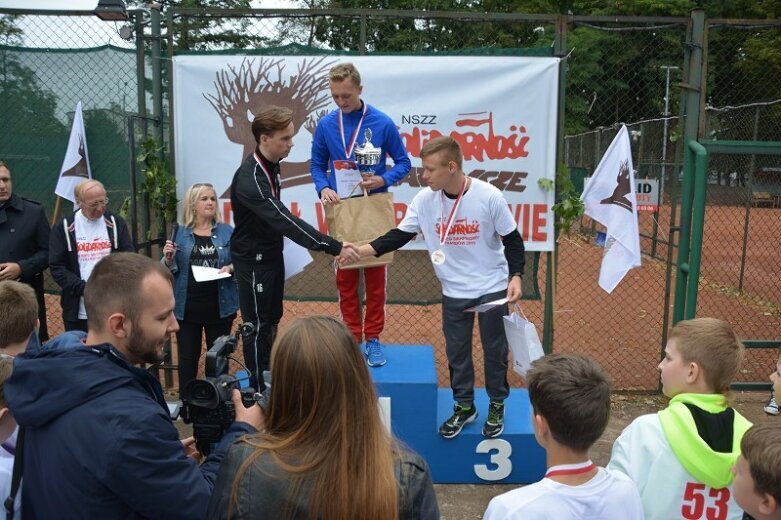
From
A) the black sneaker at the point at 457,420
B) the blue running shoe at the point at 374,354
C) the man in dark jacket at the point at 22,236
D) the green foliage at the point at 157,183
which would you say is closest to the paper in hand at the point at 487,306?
the black sneaker at the point at 457,420

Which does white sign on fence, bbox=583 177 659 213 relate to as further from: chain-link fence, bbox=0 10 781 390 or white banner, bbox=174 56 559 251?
white banner, bbox=174 56 559 251

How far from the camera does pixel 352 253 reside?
4582mm

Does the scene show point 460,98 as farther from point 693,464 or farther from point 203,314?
point 693,464

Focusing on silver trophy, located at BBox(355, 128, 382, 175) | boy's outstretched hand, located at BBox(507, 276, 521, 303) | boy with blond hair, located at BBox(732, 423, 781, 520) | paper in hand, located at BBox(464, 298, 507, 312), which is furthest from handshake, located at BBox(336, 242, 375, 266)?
boy with blond hair, located at BBox(732, 423, 781, 520)

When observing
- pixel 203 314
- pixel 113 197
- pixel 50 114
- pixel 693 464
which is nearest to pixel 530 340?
pixel 693 464

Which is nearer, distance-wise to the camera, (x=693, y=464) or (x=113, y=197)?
(x=693, y=464)

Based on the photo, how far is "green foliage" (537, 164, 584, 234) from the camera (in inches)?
222

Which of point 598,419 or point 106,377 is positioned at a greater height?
point 106,377

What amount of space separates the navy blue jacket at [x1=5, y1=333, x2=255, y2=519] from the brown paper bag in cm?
294

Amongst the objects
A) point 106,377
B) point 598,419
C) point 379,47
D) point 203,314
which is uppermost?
point 379,47

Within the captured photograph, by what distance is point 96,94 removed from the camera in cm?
595

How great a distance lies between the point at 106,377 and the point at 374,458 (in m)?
0.74

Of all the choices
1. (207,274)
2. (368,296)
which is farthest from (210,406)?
(207,274)

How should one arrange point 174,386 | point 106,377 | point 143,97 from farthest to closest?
point 174,386 < point 143,97 < point 106,377
